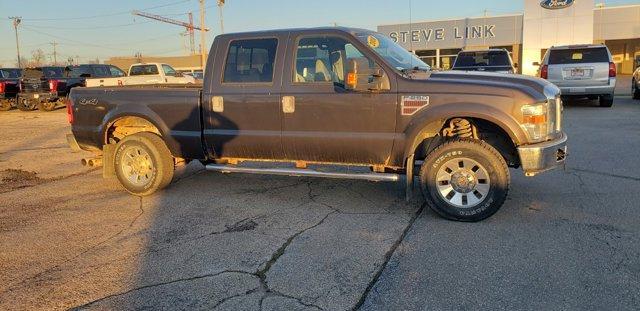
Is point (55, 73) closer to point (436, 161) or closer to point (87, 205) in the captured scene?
point (87, 205)

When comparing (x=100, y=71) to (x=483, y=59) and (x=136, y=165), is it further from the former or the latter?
(x=136, y=165)

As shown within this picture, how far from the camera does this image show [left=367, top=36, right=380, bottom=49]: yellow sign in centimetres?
579

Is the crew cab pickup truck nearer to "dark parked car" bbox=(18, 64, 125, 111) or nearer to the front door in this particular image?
the front door

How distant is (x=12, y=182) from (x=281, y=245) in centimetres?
543

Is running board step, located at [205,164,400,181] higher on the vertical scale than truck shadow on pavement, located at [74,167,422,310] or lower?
higher

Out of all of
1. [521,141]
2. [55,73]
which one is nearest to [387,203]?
[521,141]

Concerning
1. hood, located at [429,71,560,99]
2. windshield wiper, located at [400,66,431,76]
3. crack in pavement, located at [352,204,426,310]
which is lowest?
crack in pavement, located at [352,204,426,310]

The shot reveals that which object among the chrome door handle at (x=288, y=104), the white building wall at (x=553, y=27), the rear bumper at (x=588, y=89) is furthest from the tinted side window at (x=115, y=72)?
the white building wall at (x=553, y=27)

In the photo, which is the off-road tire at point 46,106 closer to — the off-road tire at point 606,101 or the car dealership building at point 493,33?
the off-road tire at point 606,101

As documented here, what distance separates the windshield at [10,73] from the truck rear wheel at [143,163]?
2296cm

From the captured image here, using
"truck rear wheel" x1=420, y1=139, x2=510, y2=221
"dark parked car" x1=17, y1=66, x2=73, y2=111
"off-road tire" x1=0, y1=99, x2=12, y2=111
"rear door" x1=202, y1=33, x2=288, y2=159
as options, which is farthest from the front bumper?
"off-road tire" x1=0, y1=99, x2=12, y2=111

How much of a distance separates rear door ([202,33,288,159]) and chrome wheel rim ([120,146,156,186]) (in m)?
0.97

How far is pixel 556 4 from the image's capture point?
104ft

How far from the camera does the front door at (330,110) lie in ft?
18.2
